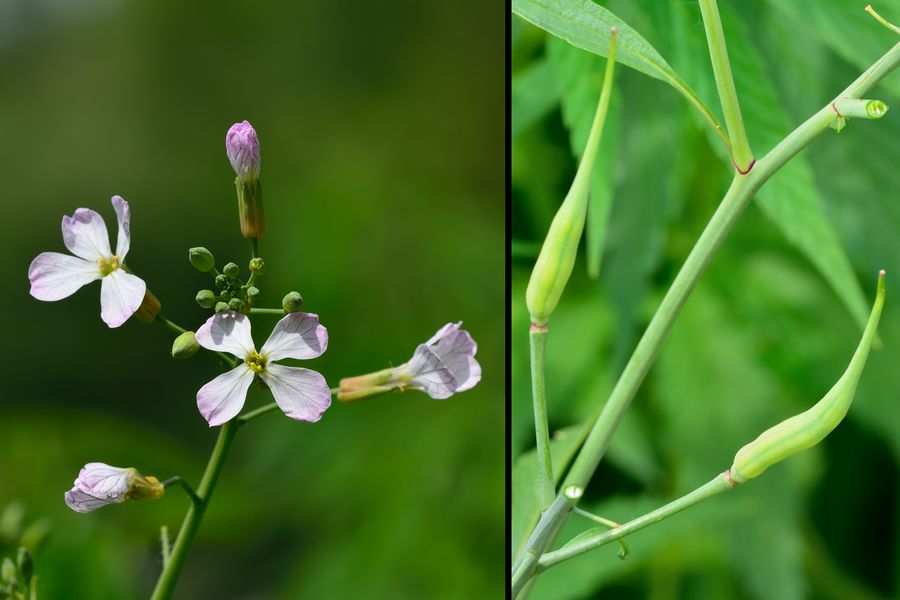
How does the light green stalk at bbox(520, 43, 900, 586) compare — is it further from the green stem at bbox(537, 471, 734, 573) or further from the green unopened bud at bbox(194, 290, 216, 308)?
the green unopened bud at bbox(194, 290, 216, 308)

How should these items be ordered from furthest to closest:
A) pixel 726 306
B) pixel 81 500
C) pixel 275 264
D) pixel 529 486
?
pixel 275 264 < pixel 726 306 < pixel 529 486 < pixel 81 500

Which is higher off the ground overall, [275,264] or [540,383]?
[540,383]

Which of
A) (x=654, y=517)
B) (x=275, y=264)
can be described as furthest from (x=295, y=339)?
(x=275, y=264)

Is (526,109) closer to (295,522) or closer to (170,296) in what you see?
(295,522)

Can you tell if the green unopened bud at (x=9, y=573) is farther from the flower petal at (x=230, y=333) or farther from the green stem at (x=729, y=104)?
the green stem at (x=729, y=104)

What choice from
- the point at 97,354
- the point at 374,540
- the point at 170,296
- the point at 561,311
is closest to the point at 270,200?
the point at 170,296

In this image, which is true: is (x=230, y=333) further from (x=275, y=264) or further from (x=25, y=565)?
(x=275, y=264)

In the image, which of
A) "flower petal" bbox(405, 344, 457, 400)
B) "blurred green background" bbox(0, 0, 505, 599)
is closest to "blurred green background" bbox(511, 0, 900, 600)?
"flower petal" bbox(405, 344, 457, 400)
